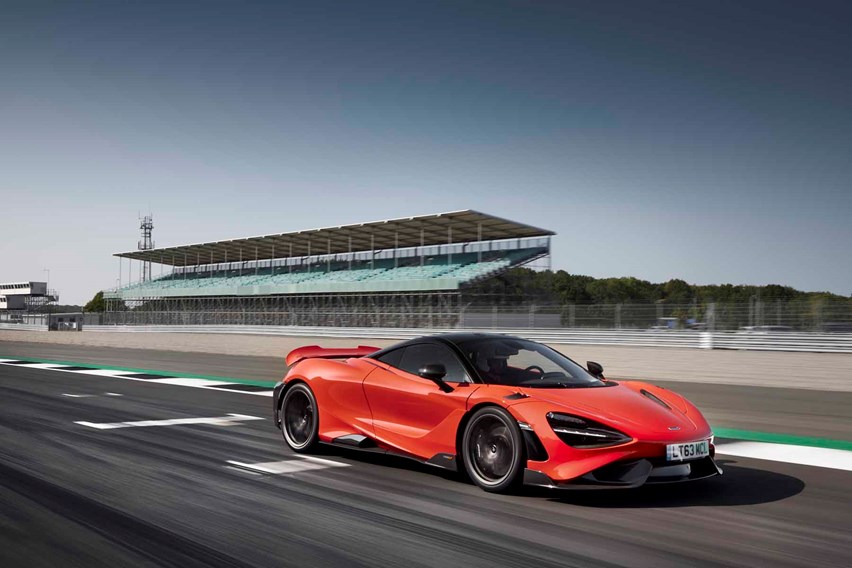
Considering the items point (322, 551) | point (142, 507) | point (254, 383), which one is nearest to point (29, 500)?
point (142, 507)

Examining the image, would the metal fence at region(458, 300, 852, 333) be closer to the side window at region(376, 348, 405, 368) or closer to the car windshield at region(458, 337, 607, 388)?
the car windshield at region(458, 337, 607, 388)

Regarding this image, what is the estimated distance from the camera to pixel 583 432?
519 cm

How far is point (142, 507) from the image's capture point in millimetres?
5176

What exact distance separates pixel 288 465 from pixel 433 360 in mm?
1558

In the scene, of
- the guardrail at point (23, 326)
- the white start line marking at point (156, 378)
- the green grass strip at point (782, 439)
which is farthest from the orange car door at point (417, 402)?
the guardrail at point (23, 326)

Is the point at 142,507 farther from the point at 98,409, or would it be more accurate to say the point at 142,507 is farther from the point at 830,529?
the point at 98,409

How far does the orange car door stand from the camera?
595 cm

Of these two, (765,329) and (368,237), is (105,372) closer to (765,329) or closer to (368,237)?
(765,329)

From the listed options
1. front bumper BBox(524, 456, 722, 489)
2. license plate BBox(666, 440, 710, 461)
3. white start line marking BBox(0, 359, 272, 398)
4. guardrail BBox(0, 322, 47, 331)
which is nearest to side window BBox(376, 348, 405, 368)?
front bumper BBox(524, 456, 722, 489)

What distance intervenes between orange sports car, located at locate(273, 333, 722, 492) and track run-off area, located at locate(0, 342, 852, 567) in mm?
228

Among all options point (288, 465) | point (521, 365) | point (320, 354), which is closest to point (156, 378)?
point (320, 354)

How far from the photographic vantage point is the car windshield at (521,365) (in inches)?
237

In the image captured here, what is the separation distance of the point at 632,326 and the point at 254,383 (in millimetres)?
13066

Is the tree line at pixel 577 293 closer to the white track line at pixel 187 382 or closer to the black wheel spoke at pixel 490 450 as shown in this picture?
the white track line at pixel 187 382
